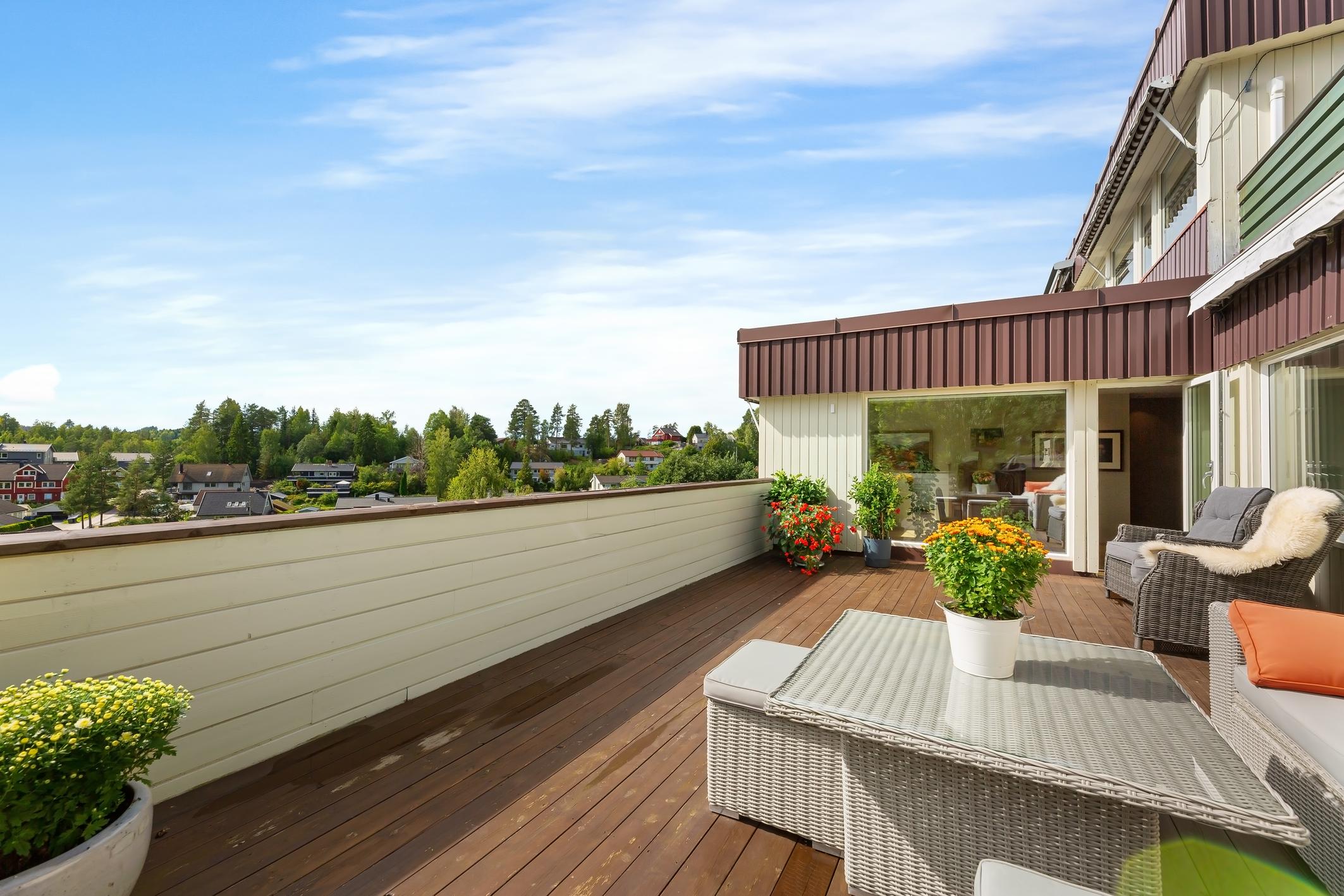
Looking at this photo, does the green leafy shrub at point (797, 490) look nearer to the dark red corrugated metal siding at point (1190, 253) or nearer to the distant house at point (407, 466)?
the dark red corrugated metal siding at point (1190, 253)

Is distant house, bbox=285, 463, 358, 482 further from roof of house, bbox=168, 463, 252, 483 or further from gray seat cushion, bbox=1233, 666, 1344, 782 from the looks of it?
gray seat cushion, bbox=1233, 666, 1344, 782

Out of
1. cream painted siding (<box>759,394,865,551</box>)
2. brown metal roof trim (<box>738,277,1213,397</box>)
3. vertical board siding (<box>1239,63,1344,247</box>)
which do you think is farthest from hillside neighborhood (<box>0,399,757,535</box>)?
vertical board siding (<box>1239,63,1344,247</box>)

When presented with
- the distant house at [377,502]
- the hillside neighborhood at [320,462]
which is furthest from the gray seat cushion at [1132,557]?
the distant house at [377,502]

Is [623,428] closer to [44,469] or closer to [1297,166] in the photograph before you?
[44,469]

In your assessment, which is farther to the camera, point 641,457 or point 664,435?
point 664,435

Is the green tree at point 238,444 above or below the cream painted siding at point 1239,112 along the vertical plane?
below

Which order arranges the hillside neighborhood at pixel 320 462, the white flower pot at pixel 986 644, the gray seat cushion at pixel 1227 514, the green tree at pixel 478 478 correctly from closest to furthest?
the white flower pot at pixel 986 644 < the gray seat cushion at pixel 1227 514 < the hillside neighborhood at pixel 320 462 < the green tree at pixel 478 478

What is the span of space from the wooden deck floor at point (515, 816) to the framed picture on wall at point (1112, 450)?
5.20 meters

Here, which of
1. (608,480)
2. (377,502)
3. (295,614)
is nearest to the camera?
(295,614)

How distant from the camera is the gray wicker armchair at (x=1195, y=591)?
9.78ft

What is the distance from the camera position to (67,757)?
4.11 ft

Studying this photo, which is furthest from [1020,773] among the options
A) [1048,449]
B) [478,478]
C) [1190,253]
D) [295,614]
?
[478,478]

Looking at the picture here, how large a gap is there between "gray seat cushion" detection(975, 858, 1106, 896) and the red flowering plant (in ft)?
15.6

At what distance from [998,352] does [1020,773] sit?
5.41 m
